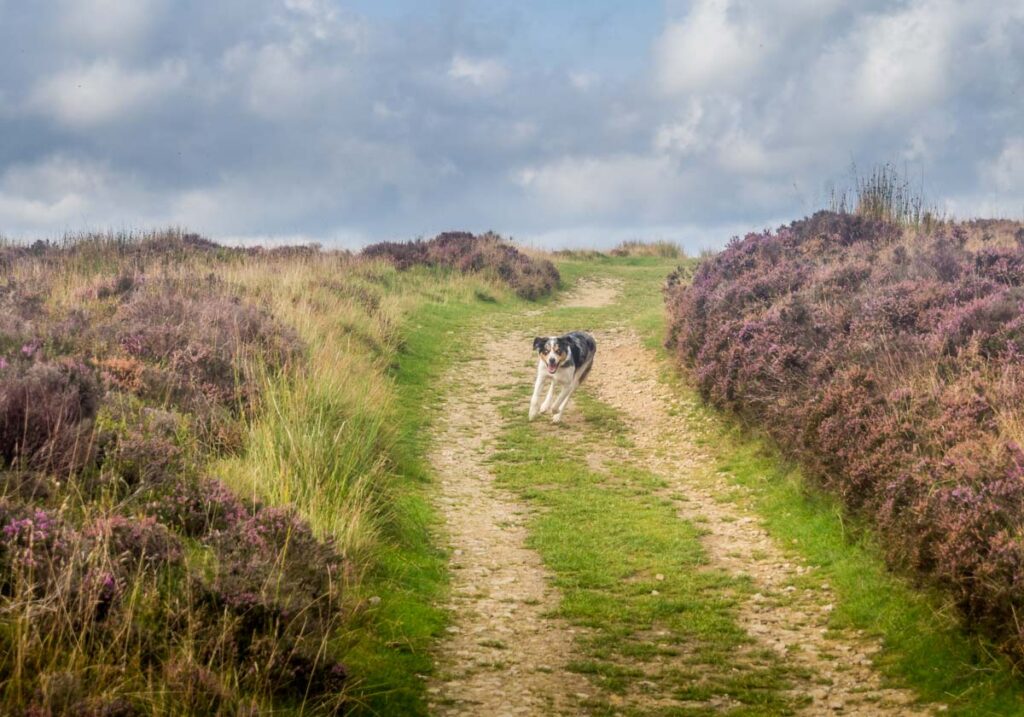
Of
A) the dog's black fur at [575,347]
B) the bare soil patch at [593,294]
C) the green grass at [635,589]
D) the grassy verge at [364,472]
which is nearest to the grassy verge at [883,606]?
the green grass at [635,589]

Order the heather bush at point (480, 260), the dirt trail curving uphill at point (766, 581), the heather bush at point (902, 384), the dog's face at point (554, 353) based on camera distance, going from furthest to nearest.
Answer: the heather bush at point (480, 260)
the dog's face at point (554, 353)
the heather bush at point (902, 384)
the dirt trail curving uphill at point (766, 581)

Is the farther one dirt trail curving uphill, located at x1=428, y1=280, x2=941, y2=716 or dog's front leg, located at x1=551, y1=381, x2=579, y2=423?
dog's front leg, located at x1=551, y1=381, x2=579, y2=423

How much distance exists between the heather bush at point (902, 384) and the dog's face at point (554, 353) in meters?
2.22

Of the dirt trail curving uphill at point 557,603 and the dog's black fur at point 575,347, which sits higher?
the dog's black fur at point 575,347

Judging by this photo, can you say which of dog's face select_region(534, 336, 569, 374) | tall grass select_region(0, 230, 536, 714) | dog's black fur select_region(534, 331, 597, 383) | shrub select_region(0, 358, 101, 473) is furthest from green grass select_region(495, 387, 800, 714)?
shrub select_region(0, 358, 101, 473)

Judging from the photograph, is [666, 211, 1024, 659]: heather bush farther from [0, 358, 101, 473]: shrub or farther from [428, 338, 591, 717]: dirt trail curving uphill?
[0, 358, 101, 473]: shrub

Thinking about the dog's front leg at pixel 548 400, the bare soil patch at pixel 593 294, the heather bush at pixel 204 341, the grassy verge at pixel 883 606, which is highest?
the bare soil patch at pixel 593 294

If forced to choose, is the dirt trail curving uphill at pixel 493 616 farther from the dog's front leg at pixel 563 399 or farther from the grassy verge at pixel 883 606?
the grassy verge at pixel 883 606

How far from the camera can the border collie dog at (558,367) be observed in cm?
1544

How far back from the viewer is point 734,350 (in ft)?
48.2

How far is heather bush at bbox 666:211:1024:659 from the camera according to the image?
727 cm

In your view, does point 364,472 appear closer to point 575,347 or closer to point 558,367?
point 558,367

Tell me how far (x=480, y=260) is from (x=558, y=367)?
60.0 feet

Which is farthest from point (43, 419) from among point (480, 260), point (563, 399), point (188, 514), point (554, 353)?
point (480, 260)
